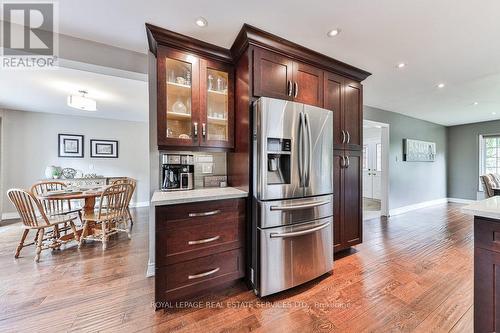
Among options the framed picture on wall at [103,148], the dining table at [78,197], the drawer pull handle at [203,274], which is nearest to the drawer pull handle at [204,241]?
the drawer pull handle at [203,274]

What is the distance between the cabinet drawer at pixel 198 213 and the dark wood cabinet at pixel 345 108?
1.50 meters

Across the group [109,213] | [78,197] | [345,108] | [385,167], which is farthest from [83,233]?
[385,167]

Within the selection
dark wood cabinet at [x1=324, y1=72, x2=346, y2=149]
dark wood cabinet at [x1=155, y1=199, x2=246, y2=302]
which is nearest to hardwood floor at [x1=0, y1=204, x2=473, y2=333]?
dark wood cabinet at [x1=155, y1=199, x2=246, y2=302]

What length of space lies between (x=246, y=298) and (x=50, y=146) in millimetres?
5893

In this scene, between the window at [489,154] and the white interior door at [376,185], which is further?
the white interior door at [376,185]

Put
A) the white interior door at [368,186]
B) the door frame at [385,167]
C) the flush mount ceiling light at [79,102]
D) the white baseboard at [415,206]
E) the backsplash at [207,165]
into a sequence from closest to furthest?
the backsplash at [207,165]
the flush mount ceiling light at [79,102]
the door frame at [385,167]
the white baseboard at [415,206]
the white interior door at [368,186]

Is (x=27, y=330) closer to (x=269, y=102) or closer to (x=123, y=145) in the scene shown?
(x=269, y=102)

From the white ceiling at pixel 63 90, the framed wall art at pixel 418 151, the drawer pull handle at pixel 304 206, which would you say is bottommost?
the drawer pull handle at pixel 304 206

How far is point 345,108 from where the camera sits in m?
2.44

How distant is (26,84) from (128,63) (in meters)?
2.29

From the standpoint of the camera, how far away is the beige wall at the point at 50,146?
4266 mm

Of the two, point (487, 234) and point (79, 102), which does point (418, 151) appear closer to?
point (487, 234)

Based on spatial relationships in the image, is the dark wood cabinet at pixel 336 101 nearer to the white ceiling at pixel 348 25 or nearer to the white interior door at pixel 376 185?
the white ceiling at pixel 348 25

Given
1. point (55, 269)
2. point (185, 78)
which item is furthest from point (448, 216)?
point (55, 269)
